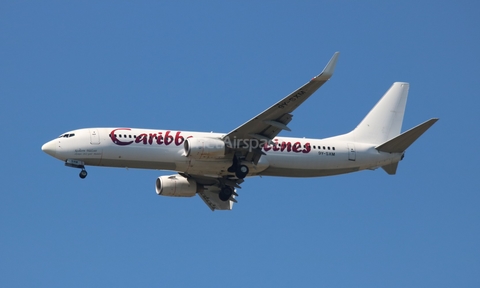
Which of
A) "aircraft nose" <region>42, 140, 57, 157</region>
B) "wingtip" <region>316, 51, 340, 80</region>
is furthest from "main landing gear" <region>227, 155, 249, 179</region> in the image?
"aircraft nose" <region>42, 140, 57, 157</region>

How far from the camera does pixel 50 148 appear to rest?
5484cm

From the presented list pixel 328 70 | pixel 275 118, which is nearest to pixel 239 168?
pixel 275 118

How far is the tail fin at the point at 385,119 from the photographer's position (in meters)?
60.3

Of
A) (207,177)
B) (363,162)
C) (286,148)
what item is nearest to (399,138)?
(363,162)

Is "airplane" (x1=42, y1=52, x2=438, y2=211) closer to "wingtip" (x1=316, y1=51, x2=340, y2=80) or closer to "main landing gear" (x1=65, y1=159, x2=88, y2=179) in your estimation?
"main landing gear" (x1=65, y1=159, x2=88, y2=179)

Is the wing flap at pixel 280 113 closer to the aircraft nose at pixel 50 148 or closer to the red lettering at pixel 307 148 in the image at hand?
the red lettering at pixel 307 148

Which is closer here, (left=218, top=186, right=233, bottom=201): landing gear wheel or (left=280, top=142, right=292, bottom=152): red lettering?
(left=280, top=142, right=292, bottom=152): red lettering

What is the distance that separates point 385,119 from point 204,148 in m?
14.3

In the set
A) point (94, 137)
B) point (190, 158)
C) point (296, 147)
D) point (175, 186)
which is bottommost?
point (175, 186)

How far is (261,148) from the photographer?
55469 millimetres

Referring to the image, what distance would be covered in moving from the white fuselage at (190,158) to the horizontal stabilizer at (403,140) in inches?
15.6

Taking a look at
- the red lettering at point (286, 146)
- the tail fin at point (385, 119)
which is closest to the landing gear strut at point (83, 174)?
the red lettering at point (286, 146)

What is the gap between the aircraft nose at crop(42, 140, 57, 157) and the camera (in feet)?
180

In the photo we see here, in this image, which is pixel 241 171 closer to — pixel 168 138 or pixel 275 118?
pixel 275 118
